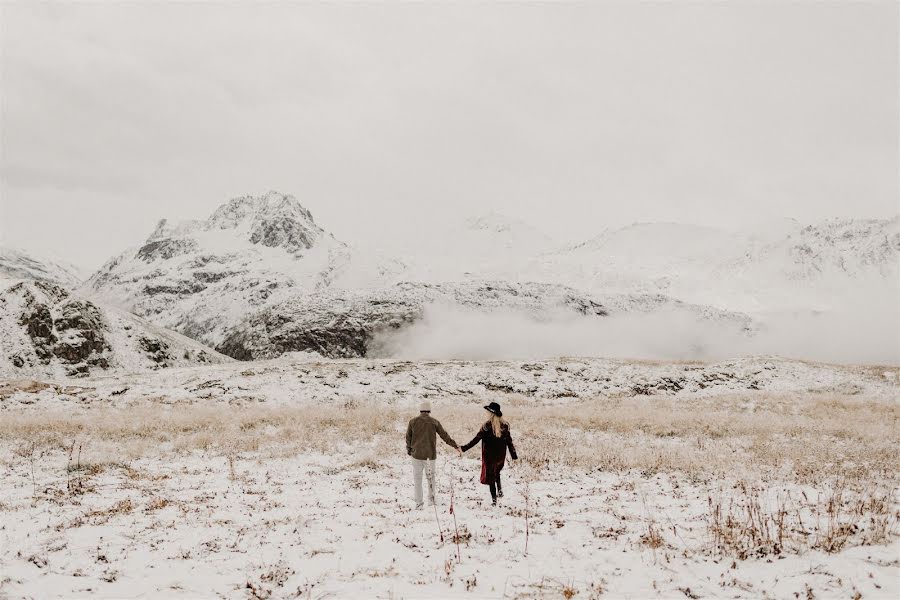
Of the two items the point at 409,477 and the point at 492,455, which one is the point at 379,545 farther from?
the point at 409,477

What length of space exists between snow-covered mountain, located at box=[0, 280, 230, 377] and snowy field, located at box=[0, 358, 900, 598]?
Result: 11979 mm

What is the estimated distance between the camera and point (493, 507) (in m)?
11.8

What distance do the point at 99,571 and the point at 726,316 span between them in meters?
129

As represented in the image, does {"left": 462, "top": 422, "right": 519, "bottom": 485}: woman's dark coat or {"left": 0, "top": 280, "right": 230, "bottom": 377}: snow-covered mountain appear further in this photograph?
{"left": 0, "top": 280, "right": 230, "bottom": 377}: snow-covered mountain

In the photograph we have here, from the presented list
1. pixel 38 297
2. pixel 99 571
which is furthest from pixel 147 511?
pixel 38 297

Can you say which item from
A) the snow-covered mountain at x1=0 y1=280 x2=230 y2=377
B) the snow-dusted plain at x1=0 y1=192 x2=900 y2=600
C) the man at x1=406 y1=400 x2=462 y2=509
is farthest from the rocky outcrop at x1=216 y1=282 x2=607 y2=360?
the man at x1=406 y1=400 x2=462 y2=509

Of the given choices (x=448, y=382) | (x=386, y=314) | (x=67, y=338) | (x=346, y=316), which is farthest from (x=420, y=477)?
(x=386, y=314)

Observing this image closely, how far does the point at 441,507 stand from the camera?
38.8 ft

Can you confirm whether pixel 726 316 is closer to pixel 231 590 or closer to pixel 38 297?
pixel 38 297

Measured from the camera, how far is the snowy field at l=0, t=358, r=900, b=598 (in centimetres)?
771

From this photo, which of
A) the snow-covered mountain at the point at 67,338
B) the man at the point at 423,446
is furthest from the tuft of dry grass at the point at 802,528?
the snow-covered mountain at the point at 67,338

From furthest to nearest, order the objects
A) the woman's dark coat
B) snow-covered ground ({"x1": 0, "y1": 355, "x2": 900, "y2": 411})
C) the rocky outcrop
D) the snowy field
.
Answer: the rocky outcrop → snow-covered ground ({"x1": 0, "y1": 355, "x2": 900, "y2": 411}) → the woman's dark coat → the snowy field

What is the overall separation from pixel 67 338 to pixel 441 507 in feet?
133

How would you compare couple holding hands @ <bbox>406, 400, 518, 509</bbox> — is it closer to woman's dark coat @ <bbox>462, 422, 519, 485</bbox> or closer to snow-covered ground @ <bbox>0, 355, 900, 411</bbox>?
woman's dark coat @ <bbox>462, 422, 519, 485</bbox>
